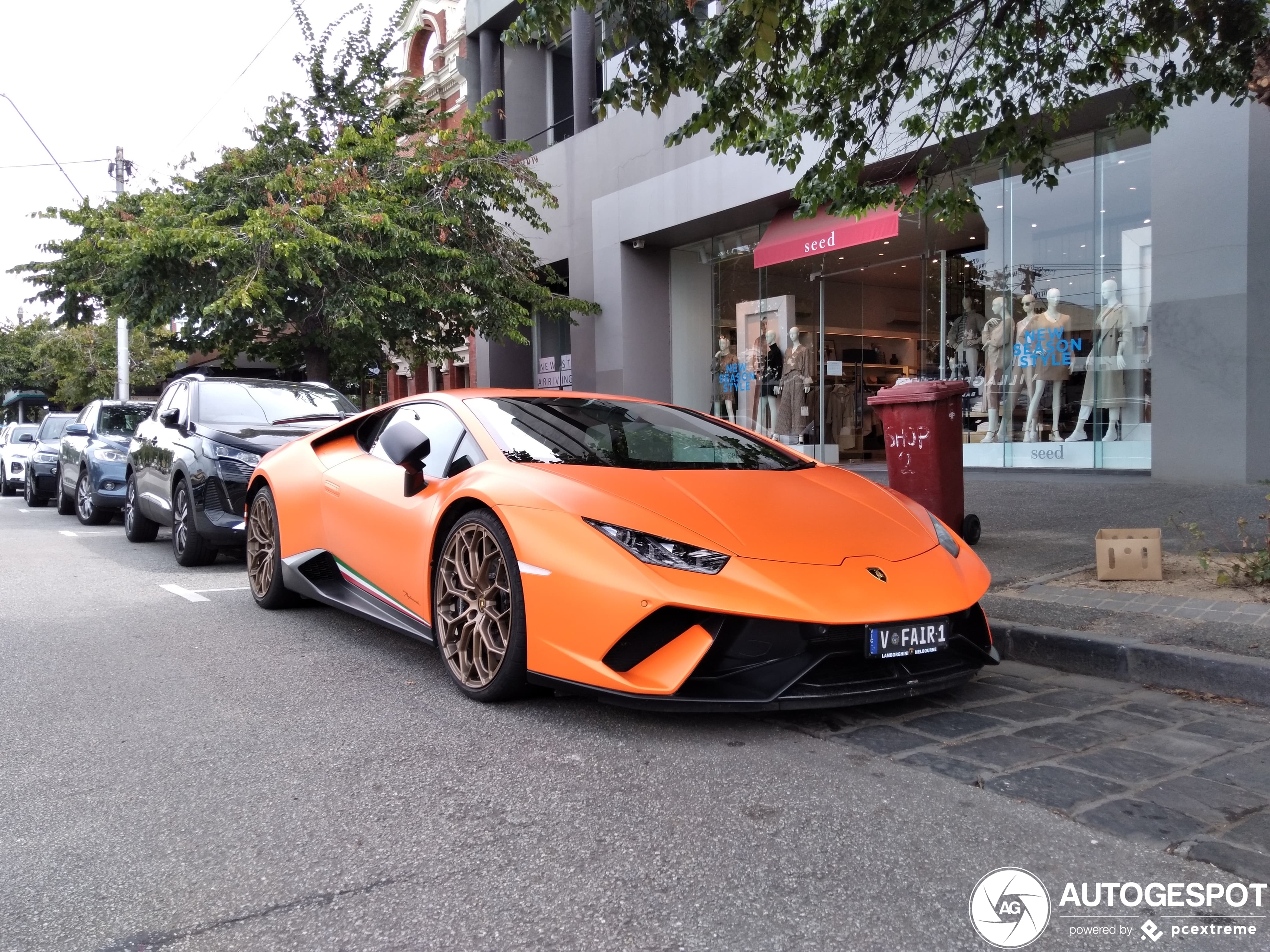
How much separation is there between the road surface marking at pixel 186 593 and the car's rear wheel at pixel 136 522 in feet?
9.00

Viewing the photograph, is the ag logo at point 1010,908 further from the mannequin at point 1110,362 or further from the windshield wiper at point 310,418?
the mannequin at point 1110,362

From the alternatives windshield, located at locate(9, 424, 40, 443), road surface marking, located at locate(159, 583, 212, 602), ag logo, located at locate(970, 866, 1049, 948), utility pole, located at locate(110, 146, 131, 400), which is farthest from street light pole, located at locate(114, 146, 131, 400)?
ag logo, located at locate(970, 866, 1049, 948)

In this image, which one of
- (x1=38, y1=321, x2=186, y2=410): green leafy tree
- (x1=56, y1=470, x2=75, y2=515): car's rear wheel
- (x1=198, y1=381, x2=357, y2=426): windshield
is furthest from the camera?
(x1=38, y1=321, x2=186, y2=410): green leafy tree

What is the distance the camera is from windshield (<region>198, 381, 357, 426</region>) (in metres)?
8.55

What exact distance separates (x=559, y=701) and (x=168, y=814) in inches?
59.0

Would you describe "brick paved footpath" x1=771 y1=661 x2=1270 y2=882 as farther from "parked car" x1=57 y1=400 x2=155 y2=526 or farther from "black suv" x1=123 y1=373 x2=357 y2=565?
"parked car" x1=57 y1=400 x2=155 y2=526

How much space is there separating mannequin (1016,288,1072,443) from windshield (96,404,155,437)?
11309mm

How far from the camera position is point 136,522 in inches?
382

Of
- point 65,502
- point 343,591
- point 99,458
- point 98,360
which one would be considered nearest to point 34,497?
point 65,502

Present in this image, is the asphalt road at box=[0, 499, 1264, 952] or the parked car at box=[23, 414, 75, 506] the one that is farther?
the parked car at box=[23, 414, 75, 506]

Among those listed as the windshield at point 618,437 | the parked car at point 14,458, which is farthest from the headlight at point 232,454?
the parked car at point 14,458

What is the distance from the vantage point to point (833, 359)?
56.4 feet

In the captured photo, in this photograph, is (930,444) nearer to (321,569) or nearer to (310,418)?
(321,569)

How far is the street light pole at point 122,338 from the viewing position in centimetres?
2409
